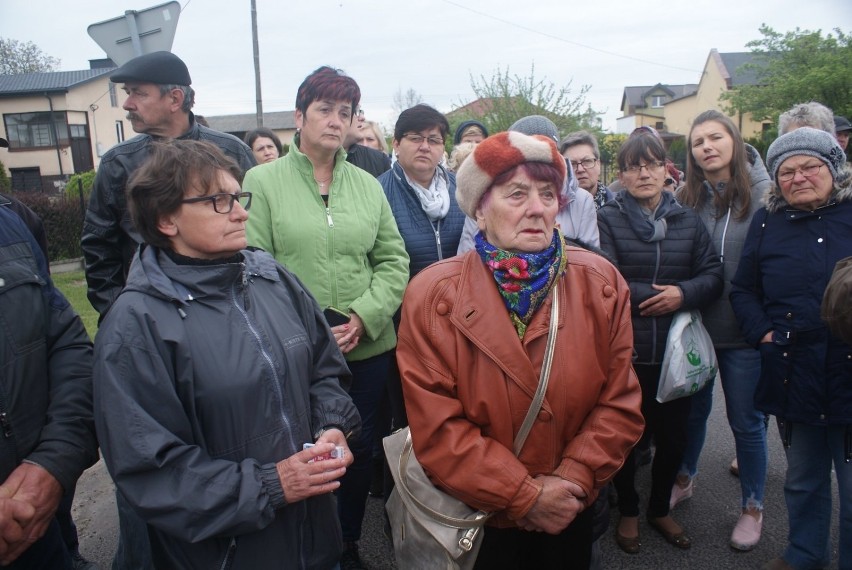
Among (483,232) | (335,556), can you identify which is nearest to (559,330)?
(483,232)

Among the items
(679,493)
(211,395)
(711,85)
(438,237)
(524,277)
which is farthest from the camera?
(711,85)

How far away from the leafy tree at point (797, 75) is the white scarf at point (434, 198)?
87.9 ft

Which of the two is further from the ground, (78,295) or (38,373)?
(38,373)

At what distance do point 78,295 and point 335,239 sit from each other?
26.7ft

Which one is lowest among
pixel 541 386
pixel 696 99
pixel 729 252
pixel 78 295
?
pixel 78 295

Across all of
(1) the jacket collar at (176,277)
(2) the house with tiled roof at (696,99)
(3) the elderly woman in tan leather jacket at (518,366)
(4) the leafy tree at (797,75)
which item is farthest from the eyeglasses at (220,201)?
(2) the house with tiled roof at (696,99)

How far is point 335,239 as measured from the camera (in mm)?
2918

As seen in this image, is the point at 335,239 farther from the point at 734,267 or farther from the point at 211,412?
the point at 734,267

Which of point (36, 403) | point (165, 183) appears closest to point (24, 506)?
point (36, 403)

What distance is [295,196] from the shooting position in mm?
2928

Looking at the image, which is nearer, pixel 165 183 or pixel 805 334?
pixel 165 183

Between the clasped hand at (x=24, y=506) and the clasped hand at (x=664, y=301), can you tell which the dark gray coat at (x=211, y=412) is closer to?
the clasped hand at (x=24, y=506)

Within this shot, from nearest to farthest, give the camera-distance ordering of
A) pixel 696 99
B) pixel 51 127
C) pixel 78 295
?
1. pixel 78 295
2. pixel 51 127
3. pixel 696 99

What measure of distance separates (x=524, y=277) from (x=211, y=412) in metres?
1.09
